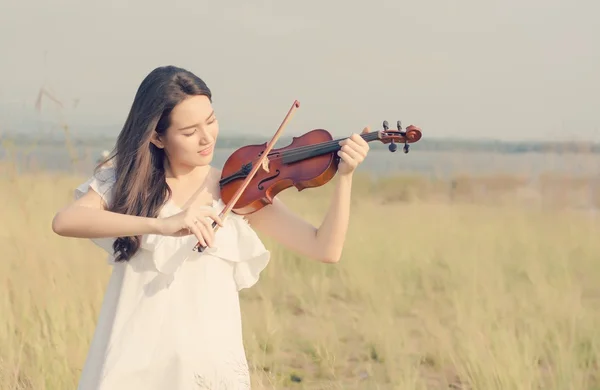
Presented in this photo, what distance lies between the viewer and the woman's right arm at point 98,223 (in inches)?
92.4

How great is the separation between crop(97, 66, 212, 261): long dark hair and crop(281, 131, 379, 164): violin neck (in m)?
0.33

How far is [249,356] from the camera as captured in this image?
4332mm

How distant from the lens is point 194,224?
2.26 m

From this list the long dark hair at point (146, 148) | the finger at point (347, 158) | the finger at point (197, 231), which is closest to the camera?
the finger at point (197, 231)

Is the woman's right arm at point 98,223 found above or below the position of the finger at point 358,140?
below

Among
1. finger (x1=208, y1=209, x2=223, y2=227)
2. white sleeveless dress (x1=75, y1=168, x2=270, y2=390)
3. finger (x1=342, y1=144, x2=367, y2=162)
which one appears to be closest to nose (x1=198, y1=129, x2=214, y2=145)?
white sleeveless dress (x1=75, y1=168, x2=270, y2=390)

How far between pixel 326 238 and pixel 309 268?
4287 mm

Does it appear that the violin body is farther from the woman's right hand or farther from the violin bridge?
the woman's right hand

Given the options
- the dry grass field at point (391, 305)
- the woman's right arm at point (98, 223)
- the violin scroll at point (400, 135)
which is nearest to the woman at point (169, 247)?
the woman's right arm at point (98, 223)

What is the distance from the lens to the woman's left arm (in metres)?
2.44

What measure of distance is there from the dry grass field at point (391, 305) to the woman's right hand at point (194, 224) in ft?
3.44

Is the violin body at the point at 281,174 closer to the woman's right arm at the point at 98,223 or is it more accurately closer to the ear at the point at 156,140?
the ear at the point at 156,140

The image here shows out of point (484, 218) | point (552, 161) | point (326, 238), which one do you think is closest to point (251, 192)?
point (326, 238)

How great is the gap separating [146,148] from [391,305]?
11.0 feet
